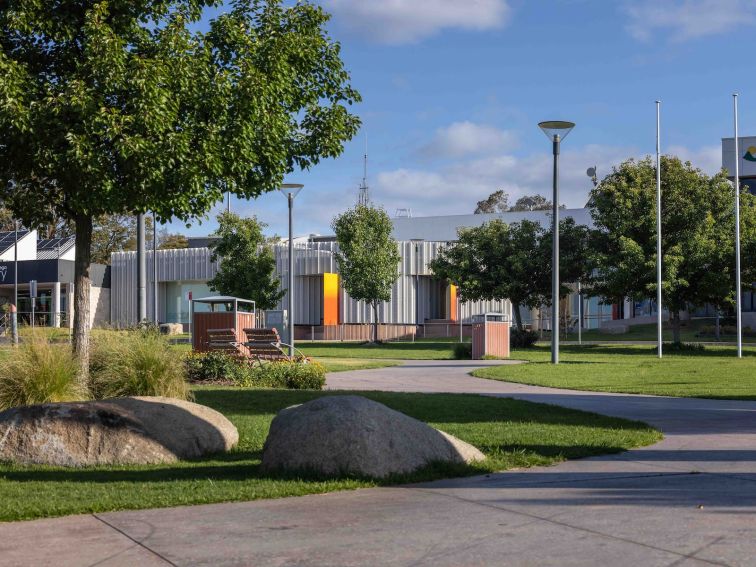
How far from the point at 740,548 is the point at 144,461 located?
5.57 m

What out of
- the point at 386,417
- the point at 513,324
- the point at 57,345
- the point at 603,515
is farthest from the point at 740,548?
the point at 513,324

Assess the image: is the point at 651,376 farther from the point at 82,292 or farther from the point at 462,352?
the point at 82,292

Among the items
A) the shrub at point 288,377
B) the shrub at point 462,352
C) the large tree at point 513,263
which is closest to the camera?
the shrub at point 288,377

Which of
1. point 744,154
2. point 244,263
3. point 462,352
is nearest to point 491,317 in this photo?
point 462,352

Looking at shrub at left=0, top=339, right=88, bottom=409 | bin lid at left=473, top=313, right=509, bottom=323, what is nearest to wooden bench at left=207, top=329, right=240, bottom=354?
shrub at left=0, top=339, right=88, bottom=409

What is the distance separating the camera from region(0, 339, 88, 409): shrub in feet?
35.7

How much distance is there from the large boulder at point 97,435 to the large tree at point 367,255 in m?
40.8

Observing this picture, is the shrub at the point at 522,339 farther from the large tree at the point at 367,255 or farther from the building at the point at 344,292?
the building at the point at 344,292

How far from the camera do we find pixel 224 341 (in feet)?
70.5

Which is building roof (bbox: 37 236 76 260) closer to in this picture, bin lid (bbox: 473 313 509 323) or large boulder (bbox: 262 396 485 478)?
bin lid (bbox: 473 313 509 323)

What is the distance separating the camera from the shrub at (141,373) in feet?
39.7

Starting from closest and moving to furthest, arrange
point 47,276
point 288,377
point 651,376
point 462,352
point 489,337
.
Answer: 1. point 288,377
2. point 651,376
3. point 489,337
4. point 462,352
5. point 47,276

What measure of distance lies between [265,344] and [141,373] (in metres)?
8.34

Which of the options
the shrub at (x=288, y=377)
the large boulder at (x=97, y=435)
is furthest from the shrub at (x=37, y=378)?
the shrub at (x=288, y=377)
